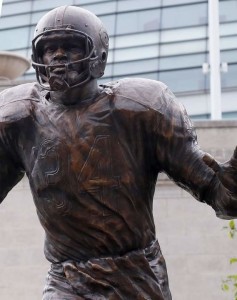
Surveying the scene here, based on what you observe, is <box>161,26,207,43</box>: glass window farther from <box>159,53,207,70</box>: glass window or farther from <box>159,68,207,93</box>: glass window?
<box>159,68,207,93</box>: glass window

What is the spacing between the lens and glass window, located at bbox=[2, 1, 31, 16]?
42.9 meters

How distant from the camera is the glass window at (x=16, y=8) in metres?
42.9

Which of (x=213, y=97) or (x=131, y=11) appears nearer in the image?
(x=213, y=97)

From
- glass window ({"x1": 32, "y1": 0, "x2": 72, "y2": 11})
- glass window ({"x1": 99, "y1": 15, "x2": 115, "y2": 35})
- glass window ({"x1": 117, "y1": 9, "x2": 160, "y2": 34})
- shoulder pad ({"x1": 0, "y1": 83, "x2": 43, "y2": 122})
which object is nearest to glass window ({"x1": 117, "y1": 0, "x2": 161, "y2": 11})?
glass window ({"x1": 117, "y1": 9, "x2": 160, "y2": 34})

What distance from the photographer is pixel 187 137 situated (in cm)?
375

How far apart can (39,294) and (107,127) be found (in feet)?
38.4

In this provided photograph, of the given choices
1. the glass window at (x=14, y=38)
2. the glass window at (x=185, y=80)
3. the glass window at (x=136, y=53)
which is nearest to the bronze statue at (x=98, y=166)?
the glass window at (x=185, y=80)

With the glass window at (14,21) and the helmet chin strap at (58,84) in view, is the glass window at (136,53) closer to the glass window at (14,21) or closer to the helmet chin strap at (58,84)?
the glass window at (14,21)

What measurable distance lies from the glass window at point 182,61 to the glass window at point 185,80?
288 millimetres

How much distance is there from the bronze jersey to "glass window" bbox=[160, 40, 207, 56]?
32933mm

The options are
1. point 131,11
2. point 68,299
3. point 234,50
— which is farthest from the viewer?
point 131,11

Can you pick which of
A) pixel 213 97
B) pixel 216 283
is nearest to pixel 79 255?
pixel 216 283

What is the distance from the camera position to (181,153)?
12.2ft

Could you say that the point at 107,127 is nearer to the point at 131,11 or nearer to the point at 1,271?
the point at 1,271
